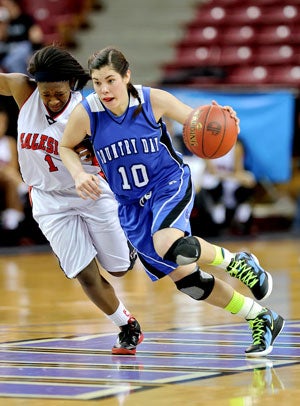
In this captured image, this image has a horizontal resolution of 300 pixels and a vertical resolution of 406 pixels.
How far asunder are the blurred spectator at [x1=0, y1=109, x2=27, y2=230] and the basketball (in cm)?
721

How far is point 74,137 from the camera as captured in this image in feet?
17.6

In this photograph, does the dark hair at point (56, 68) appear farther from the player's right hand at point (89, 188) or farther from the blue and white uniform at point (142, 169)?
the player's right hand at point (89, 188)

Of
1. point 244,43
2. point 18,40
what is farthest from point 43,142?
point 244,43

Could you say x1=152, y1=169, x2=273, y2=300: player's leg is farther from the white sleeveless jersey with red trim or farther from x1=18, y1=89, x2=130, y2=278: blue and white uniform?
the white sleeveless jersey with red trim

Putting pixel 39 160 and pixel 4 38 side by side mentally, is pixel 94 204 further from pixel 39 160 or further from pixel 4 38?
pixel 4 38

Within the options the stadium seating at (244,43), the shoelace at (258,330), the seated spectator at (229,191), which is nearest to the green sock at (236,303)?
the shoelace at (258,330)

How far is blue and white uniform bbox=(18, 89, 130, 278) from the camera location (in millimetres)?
5656

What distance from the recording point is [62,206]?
5.72 metres

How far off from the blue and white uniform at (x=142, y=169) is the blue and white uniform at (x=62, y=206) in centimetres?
31

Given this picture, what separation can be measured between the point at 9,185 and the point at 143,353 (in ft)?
23.1

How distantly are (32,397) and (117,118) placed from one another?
1.65 metres

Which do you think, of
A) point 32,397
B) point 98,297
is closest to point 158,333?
point 98,297

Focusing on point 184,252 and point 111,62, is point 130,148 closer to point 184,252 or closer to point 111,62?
point 111,62

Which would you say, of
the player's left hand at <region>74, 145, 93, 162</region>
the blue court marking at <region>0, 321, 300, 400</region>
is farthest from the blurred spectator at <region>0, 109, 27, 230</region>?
the player's left hand at <region>74, 145, 93, 162</region>
